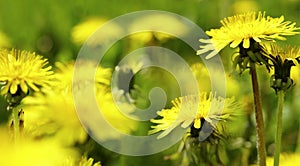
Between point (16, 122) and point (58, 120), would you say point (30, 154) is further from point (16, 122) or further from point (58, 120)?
point (58, 120)

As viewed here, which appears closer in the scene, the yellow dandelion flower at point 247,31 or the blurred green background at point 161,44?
the yellow dandelion flower at point 247,31

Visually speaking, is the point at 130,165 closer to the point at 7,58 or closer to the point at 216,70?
the point at 216,70

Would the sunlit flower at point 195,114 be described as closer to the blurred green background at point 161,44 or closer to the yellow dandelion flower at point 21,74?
the yellow dandelion flower at point 21,74

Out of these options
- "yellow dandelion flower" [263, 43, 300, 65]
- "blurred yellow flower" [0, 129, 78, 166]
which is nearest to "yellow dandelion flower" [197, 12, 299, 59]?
"yellow dandelion flower" [263, 43, 300, 65]

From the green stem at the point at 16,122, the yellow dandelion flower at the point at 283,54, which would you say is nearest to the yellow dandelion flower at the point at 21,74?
the green stem at the point at 16,122

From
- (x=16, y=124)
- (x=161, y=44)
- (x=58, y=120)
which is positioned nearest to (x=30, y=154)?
(x=16, y=124)

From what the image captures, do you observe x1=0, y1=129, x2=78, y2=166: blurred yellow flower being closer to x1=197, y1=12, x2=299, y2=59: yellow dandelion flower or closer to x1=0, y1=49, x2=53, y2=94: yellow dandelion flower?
x1=0, y1=49, x2=53, y2=94: yellow dandelion flower
